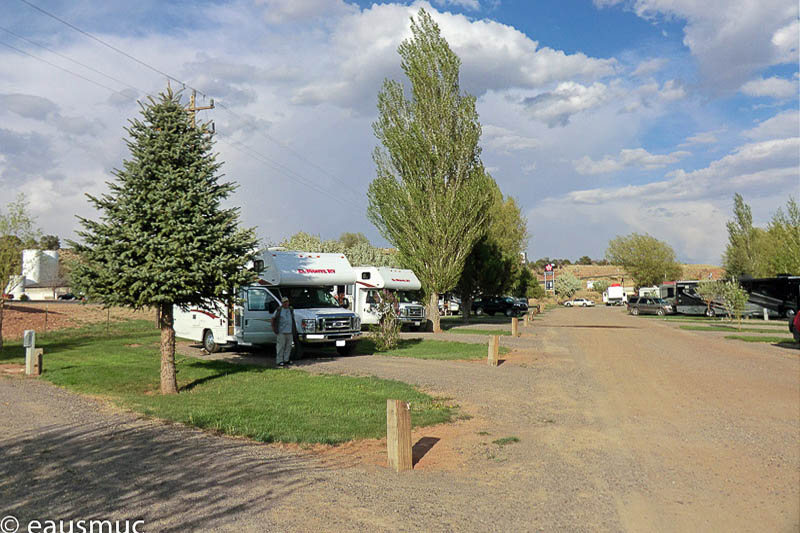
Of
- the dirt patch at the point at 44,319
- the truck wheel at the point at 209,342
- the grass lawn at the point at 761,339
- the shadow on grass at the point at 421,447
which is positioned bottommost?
the grass lawn at the point at 761,339

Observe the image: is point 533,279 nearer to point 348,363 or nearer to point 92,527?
point 348,363

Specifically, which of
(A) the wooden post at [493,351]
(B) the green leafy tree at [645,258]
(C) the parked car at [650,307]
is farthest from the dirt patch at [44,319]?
(B) the green leafy tree at [645,258]

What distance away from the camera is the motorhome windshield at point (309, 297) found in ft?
58.8

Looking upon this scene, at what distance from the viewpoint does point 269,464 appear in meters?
6.48

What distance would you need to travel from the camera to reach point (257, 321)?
17203 mm

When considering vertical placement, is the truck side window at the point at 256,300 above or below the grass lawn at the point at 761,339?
above

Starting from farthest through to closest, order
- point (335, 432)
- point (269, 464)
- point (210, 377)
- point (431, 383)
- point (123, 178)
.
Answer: point (210, 377), point (431, 383), point (123, 178), point (335, 432), point (269, 464)

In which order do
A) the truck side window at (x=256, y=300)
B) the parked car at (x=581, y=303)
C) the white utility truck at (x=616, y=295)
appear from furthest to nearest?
the white utility truck at (x=616, y=295) < the parked car at (x=581, y=303) < the truck side window at (x=256, y=300)

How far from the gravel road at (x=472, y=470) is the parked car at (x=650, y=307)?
43548 millimetres

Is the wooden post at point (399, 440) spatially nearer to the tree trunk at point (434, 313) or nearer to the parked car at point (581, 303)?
the tree trunk at point (434, 313)

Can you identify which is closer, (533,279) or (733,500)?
(733,500)

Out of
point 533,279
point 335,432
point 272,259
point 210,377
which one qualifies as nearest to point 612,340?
point 272,259

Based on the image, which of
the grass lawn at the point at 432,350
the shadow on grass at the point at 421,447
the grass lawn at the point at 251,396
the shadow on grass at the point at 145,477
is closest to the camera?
the shadow on grass at the point at 145,477

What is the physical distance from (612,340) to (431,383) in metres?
13.6
